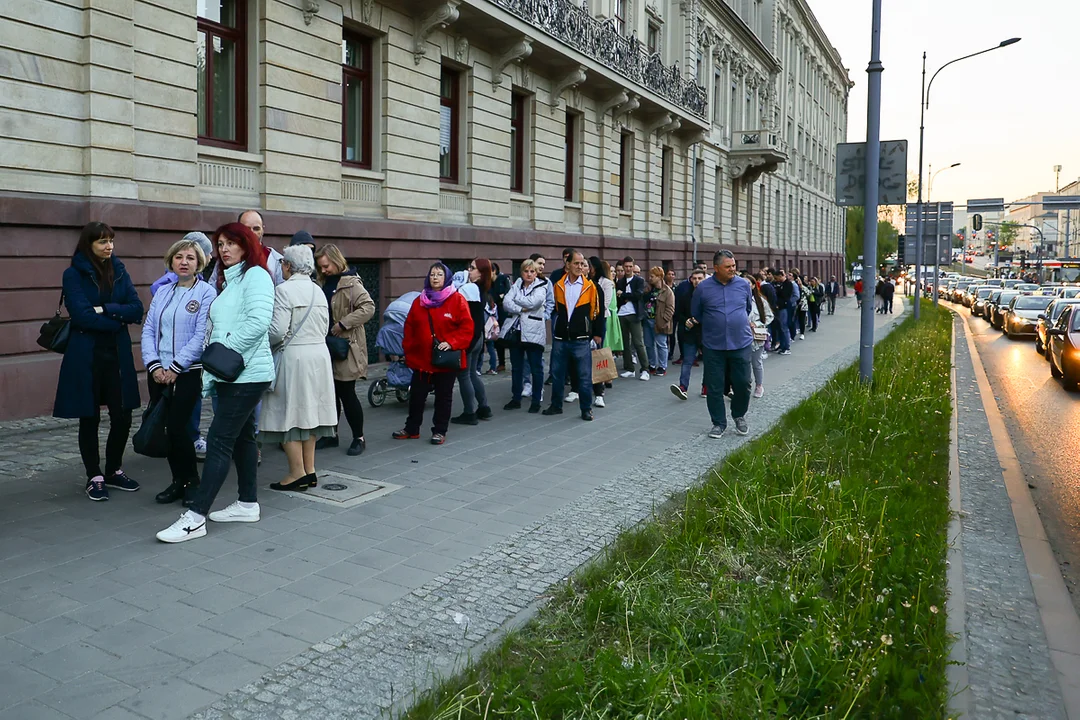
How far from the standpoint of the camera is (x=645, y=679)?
3707 mm

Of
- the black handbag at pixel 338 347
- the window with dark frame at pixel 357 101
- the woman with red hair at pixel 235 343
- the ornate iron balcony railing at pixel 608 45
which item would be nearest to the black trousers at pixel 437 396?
the black handbag at pixel 338 347

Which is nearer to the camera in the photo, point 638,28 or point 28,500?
point 28,500

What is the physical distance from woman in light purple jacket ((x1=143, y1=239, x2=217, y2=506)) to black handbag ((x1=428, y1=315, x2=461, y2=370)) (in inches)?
107

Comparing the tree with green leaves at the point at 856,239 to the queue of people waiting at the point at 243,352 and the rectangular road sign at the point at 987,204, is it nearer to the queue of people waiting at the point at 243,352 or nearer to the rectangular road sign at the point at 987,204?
the rectangular road sign at the point at 987,204

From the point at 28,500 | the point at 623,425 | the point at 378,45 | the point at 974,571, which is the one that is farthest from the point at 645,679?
the point at 378,45

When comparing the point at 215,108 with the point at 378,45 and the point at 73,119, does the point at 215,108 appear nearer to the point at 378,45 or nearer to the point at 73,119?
the point at 73,119

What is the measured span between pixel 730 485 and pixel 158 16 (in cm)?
907

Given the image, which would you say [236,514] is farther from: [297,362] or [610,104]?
[610,104]

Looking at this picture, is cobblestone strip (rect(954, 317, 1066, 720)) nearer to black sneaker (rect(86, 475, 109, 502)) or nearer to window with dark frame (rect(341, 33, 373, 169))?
black sneaker (rect(86, 475, 109, 502))

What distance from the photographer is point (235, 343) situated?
19.4ft

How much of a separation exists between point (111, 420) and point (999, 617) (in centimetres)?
576

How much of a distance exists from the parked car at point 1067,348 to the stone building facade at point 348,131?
1027 cm

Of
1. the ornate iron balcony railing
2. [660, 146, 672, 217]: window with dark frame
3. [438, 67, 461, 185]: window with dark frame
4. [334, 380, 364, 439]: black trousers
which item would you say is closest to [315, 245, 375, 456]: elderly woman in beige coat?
[334, 380, 364, 439]: black trousers

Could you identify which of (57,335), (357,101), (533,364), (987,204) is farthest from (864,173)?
(987,204)
